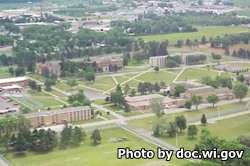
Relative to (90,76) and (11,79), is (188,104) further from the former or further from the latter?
(11,79)

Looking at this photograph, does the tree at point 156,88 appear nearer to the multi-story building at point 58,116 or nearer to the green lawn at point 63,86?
the green lawn at point 63,86

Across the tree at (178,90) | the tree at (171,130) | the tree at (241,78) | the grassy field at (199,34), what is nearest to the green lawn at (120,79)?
the tree at (178,90)

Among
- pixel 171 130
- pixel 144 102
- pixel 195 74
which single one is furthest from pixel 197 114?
pixel 195 74

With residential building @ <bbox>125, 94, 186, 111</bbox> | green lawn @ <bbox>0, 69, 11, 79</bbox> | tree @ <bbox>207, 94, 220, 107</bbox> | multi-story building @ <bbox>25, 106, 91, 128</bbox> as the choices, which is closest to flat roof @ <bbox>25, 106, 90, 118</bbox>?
multi-story building @ <bbox>25, 106, 91, 128</bbox>

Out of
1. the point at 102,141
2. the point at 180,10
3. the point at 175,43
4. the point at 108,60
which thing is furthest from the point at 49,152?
the point at 180,10

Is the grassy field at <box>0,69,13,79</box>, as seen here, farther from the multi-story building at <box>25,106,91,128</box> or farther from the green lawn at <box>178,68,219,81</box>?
the green lawn at <box>178,68,219,81</box>

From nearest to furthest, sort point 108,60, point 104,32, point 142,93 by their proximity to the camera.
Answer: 1. point 142,93
2. point 108,60
3. point 104,32

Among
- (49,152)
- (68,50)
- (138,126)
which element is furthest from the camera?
(68,50)

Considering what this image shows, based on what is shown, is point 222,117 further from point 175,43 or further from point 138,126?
point 175,43
